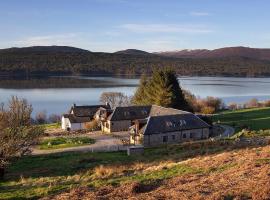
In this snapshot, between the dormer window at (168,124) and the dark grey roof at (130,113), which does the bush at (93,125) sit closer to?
the dark grey roof at (130,113)

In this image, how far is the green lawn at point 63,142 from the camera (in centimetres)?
5180

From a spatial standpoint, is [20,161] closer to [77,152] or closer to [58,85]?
[77,152]

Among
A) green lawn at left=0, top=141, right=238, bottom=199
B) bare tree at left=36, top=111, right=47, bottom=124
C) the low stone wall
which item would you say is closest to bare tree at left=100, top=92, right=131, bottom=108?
bare tree at left=36, top=111, right=47, bottom=124

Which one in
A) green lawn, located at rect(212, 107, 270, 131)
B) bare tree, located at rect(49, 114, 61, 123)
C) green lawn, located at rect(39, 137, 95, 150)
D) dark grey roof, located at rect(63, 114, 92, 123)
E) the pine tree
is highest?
the pine tree

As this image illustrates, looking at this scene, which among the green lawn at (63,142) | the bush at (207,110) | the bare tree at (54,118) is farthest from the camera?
the bare tree at (54,118)

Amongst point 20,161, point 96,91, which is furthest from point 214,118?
point 96,91

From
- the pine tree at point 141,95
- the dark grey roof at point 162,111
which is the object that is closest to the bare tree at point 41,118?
the pine tree at point 141,95

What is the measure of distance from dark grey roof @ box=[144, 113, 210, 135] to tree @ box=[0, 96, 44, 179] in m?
18.7

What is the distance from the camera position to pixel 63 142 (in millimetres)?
54844

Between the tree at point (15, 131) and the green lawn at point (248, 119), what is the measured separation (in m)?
34.1

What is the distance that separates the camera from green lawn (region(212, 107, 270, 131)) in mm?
59688

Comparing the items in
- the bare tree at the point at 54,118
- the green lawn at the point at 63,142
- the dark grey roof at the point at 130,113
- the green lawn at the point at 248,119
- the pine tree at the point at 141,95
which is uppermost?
the pine tree at the point at 141,95

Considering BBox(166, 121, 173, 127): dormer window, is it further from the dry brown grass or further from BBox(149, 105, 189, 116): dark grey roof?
the dry brown grass

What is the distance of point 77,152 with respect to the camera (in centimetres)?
4559
